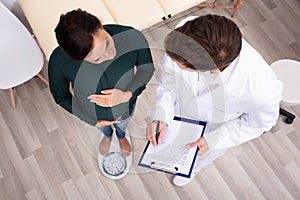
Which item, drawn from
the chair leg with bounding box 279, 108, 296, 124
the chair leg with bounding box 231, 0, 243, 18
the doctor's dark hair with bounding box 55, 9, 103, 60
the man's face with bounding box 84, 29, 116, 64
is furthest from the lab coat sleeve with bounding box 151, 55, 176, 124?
the chair leg with bounding box 231, 0, 243, 18

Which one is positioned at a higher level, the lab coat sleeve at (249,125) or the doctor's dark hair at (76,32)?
the doctor's dark hair at (76,32)

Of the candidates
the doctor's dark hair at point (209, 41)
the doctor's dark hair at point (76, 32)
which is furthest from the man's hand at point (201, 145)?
the doctor's dark hair at point (76, 32)

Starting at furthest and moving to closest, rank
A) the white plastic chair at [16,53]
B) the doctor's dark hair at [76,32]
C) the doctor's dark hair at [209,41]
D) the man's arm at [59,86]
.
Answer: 1. the white plastic chair at [16,53]
2. the man's arm at [59,86]
3. the doctor's dark hair at [76,32]
4. the doctor's dark hair at [209,41]

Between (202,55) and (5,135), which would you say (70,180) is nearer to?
(5,135)

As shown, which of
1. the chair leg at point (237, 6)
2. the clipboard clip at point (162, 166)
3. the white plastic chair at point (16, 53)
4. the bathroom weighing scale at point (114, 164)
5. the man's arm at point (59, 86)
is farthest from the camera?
the chair leg at point (237, 6)

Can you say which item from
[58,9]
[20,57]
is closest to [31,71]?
[20,57]

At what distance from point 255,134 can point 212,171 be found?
74cm

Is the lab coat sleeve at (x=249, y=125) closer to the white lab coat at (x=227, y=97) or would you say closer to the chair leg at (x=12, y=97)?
the white lab coat at (x=227, y=97)

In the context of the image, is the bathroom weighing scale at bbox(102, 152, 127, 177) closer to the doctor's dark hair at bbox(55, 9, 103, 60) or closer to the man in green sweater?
the man in green sweater

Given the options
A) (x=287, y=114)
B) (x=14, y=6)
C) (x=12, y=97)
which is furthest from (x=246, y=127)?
(x=14, y=6)

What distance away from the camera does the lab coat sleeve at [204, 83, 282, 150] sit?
1.12 m

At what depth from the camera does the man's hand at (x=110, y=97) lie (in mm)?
1296

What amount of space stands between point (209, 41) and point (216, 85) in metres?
0.24

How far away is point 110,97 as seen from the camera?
1.31 m
